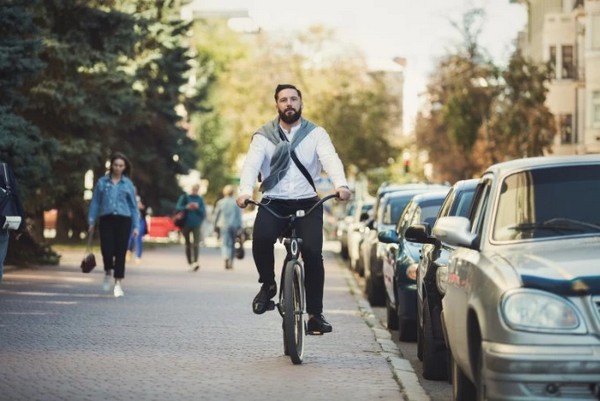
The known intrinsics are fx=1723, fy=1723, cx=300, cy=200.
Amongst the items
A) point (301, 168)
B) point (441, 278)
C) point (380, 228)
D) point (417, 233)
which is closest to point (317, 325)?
point (301, 168)

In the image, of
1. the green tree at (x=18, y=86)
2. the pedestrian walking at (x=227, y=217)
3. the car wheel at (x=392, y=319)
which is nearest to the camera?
the car wheel at (x=392, y=319)

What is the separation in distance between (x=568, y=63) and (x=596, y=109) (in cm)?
728

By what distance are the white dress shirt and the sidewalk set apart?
4.27 ft

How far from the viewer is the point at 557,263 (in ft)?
27.7

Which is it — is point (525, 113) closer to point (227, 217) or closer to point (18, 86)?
point (227, 217)

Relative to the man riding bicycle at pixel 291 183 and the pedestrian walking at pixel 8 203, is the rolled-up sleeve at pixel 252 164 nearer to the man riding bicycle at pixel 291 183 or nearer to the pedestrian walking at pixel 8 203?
the man riding bicycle at pixel 291 183

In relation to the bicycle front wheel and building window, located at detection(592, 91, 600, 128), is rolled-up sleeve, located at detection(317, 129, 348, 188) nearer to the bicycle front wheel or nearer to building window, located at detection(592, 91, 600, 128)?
the bicycle front wheel

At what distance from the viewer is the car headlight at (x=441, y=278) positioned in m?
11.0

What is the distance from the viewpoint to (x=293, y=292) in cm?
1258

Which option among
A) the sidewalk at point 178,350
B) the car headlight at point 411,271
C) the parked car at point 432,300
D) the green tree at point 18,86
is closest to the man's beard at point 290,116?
the parked car at point 432,300

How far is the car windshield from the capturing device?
935cm

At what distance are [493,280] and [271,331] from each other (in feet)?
26.4

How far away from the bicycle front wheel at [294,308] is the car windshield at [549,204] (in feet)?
10.0

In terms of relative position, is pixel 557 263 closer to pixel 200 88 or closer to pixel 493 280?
pixel 493 280
